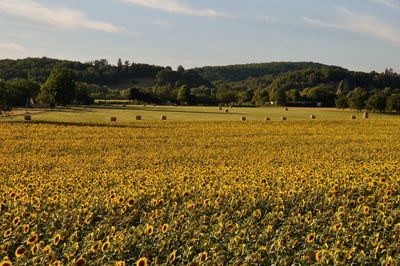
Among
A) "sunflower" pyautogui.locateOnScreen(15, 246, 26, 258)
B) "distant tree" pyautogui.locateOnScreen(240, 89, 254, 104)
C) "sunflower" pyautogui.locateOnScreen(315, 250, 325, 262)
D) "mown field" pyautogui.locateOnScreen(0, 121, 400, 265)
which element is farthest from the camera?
"distant tree" pyautogui.locateOnScreen(240, 89, 254, 104)

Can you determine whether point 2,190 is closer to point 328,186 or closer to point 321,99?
point 328,186

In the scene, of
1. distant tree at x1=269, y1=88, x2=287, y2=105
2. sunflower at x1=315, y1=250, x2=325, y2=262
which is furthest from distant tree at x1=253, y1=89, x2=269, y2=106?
sunflower at x1=315, y1=250, x2=325, y2=262

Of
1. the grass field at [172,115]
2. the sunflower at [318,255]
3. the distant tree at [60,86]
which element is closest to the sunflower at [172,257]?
the sunflower at [318,255]

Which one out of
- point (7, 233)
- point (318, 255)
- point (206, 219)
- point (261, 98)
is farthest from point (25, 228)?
point (261, 98)

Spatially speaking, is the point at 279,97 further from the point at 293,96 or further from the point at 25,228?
the point at 25,228

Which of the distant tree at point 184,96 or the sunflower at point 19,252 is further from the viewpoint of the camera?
the distant tree at point 184,96

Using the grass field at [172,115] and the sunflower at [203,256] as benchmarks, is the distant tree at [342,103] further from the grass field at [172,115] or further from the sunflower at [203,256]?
the sunflower at [203,256]

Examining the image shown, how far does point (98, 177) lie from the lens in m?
13.7

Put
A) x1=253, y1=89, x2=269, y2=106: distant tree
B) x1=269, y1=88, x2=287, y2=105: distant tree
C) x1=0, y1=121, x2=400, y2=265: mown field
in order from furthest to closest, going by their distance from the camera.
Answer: x1=253, y1=89, x2=269, y2=106: distant tree → x1=269, y1=88, x2=287, y2=105: distant tree → x1=0, y1=121, x2=400, y2=265: mown field

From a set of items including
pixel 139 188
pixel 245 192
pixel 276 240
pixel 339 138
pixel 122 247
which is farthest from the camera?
pixel 339 138

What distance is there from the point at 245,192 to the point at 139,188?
2.67 m

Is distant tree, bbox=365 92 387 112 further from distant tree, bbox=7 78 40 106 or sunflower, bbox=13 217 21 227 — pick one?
sunflower, bbox=13 217 21 227

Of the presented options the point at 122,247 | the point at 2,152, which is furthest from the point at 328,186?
the point at 2,152

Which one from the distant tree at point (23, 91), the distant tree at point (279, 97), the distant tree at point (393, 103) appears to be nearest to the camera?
the distant tree at point (393, 103)
